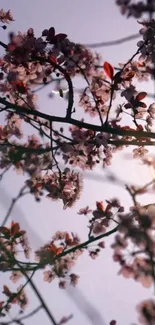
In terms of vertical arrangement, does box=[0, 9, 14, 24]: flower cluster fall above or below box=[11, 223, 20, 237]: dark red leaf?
above

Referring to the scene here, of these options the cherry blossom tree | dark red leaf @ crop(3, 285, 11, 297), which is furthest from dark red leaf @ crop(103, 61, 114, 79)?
dark red leaf @ crop(3, 285, 11, 297)

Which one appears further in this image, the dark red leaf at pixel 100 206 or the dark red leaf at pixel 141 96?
the dark red leaf at pixel 100 206

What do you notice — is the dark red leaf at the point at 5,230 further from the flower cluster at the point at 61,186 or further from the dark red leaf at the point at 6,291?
the dark red leaf at the point at 6,291

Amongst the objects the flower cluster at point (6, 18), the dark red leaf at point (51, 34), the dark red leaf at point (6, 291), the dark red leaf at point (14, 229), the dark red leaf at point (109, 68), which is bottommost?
the dark red leaf at point (6, 291)

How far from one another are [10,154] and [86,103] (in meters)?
1.32

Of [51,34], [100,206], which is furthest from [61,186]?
[51,34]

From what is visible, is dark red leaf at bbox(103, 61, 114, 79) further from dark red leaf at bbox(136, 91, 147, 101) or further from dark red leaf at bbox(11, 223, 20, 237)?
dark red leaf at bbox(11, 223, 20, 237)

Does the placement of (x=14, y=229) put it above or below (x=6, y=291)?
above

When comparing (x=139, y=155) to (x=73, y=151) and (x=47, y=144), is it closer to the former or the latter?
(x=73, y=151)

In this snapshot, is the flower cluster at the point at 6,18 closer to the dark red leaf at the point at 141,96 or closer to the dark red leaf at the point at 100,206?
the dark red leaf at the point at 141,96

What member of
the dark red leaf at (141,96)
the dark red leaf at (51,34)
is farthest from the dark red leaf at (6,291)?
the dark red leaf at (51,34)

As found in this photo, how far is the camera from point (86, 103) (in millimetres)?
6605

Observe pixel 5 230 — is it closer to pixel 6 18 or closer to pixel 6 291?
pixel 6 291

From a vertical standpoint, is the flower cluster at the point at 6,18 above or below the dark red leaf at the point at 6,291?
above
